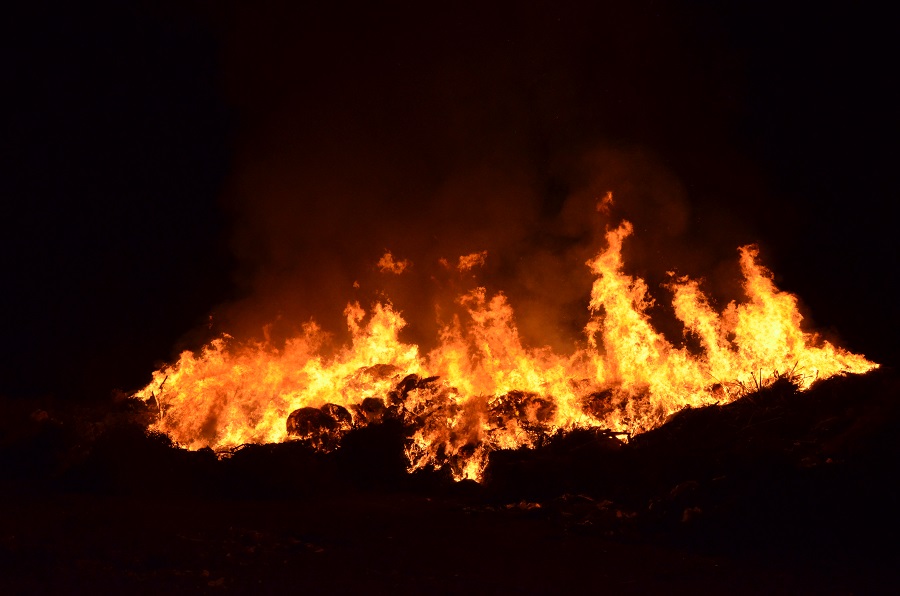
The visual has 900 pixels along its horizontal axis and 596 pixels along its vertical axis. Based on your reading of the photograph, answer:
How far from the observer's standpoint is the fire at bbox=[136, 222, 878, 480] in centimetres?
1252

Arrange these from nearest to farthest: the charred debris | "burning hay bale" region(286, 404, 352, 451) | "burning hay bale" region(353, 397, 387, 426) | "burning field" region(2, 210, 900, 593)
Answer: "burning field" region(2, 210, 900, 593)
the charred debris
"burning hay bale" region(286, 404, 352, 451)
"burning hay bale" region(353, 397, 387, 426)

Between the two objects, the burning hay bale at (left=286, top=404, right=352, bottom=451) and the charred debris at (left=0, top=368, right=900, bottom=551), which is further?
the burning hay bale at (left=286, top=404, right=352, bottom=451)

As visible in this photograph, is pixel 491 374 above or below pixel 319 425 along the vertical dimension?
above

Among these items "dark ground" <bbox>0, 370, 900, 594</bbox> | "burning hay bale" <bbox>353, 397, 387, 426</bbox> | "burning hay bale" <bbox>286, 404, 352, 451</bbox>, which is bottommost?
"dark ground" <bbox>0, 370, 900, 594</bbox>

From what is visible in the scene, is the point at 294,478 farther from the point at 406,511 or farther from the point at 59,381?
the point at 59,381

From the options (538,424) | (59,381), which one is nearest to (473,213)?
(538,424)

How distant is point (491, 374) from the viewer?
1495cm

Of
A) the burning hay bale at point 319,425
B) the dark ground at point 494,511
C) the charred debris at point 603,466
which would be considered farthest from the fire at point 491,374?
the dark ground at point 494,511

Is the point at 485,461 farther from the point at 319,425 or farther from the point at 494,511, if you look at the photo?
the point at 319,425

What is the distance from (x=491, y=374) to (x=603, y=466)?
4870mm

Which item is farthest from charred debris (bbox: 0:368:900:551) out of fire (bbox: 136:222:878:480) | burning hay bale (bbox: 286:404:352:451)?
fire (bbox: 136:222:878:480)

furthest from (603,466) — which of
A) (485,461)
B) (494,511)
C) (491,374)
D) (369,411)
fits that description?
(369,411)

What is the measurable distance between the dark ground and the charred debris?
3cm

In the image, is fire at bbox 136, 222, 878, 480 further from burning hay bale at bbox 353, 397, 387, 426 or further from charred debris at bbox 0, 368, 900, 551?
charred debris at bbox 0, 368, 900, 551
